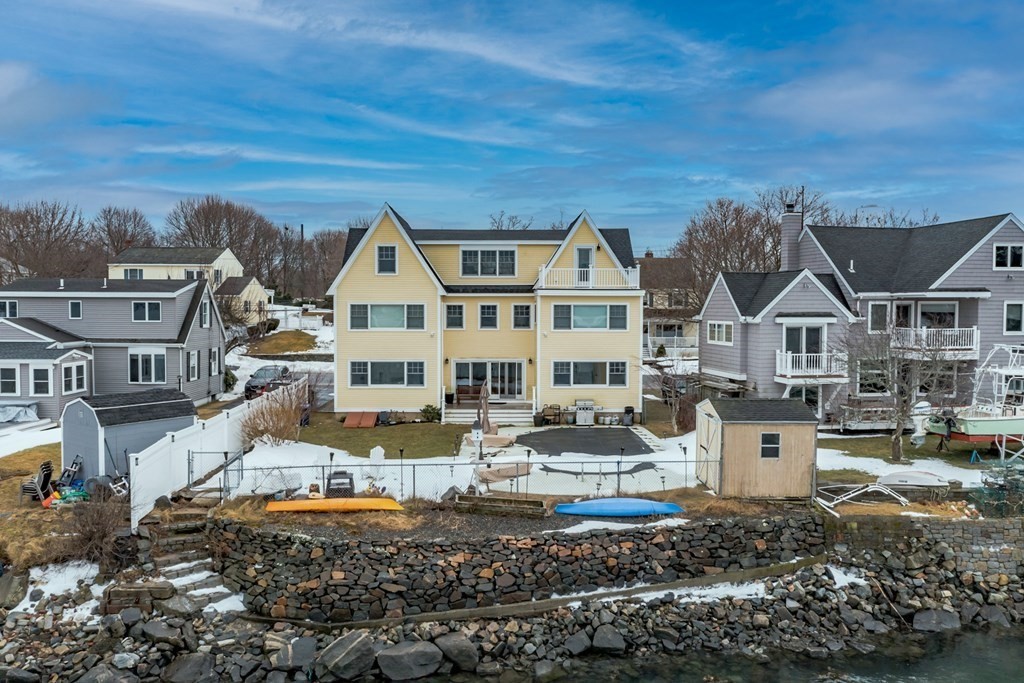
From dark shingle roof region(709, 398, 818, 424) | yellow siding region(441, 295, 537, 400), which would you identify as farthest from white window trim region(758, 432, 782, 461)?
yellow siding region(441, 295, 537, 400)

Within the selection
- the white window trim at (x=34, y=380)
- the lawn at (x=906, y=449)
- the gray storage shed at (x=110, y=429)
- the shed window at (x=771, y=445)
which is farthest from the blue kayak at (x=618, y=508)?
the white window trim at (x=34, y=380)

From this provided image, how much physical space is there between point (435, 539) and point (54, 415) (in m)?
19.9

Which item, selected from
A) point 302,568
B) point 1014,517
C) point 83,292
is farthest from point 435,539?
point 83,292

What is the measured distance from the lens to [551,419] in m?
27.2

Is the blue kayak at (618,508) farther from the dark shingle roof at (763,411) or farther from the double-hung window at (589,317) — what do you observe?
the double-hung window at (589,317)

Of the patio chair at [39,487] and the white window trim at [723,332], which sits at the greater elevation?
the white window trim at [723,332]

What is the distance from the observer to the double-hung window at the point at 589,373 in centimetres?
2798

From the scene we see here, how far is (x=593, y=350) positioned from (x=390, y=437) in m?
8.71

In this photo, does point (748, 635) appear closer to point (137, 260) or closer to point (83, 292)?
point (83, 292)

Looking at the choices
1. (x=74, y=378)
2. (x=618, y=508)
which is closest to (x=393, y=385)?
(x=74, y=378)

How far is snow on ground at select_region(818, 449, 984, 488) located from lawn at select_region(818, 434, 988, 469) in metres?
0.37

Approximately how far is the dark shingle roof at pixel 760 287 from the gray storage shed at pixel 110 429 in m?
19.6

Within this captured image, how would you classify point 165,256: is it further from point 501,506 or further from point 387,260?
point 501,506

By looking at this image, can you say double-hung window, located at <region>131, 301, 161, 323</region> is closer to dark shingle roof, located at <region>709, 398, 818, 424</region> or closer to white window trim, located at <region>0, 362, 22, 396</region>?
white window trim, located at <region>0, 362, 22, 396</region>
